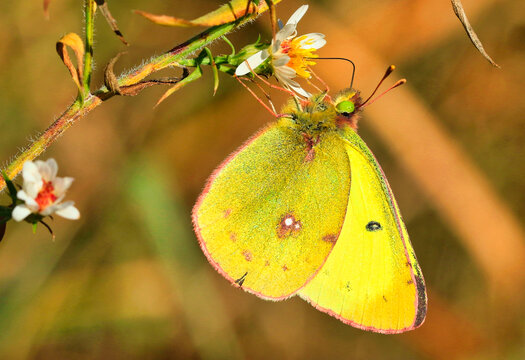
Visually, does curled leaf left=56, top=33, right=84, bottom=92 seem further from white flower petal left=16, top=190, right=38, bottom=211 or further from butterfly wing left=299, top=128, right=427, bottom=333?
butterfly wing left=299, top=128, right=427, bottom=333

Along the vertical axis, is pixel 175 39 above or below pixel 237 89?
above

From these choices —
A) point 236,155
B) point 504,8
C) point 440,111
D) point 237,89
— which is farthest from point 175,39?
point 504,8

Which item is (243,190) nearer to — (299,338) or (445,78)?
(299,338)

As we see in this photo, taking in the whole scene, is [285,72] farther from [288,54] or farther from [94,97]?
[94,97]

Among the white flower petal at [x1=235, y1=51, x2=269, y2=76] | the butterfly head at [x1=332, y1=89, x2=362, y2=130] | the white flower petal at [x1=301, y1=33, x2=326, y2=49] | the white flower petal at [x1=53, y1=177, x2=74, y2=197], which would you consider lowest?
the butterfly head at [x1=332, y1=89, x2=362, y2=130]

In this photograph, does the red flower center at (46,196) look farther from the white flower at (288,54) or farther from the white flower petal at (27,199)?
the white flower at (288,54)

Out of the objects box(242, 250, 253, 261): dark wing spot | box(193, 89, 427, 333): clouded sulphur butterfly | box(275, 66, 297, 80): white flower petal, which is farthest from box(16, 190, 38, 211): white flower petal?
box(242, 250, 253, 261): dark wing spot
